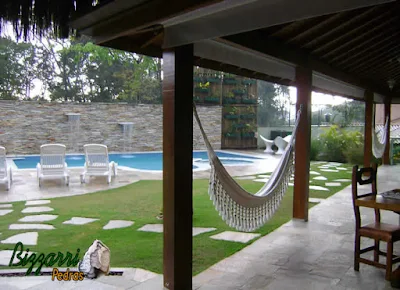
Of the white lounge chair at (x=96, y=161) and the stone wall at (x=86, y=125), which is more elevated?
the stone wall at (x=86, y=125)

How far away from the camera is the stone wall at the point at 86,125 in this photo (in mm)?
11312

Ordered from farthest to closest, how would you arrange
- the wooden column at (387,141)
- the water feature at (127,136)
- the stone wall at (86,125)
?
the water feature at (127,136), the stone wall at (86,125), the wooden column at (387,141)

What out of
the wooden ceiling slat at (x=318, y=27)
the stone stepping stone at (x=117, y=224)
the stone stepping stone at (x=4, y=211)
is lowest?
the stone stepping stone at (x=117, y=224)

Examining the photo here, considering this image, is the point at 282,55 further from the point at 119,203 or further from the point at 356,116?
the point at 356,116

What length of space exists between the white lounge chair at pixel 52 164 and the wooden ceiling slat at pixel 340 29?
4.59 meters

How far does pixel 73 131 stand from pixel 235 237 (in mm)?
9926

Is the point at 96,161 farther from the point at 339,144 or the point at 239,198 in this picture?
the point at 339,144

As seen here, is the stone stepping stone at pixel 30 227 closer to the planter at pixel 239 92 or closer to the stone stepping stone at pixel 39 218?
the stone stepping stone at pixel 39 218

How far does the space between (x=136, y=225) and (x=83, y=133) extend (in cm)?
916

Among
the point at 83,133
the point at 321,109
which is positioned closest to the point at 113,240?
the point at 83,133

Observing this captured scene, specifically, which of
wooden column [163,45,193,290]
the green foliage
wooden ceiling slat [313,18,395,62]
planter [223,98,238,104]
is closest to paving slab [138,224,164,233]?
wooden column [163,45,193,290]

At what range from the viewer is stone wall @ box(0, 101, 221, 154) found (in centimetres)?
1131

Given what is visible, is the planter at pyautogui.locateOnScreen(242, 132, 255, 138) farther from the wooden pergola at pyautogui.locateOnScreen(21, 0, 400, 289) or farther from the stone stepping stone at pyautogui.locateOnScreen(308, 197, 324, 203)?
the wooden pergola at pyautogui.locateOnScreen(21, 0, 400, 289)

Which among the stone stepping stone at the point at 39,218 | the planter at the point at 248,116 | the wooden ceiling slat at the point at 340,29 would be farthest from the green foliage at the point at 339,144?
the stone stepping stone at the point at 39,218
